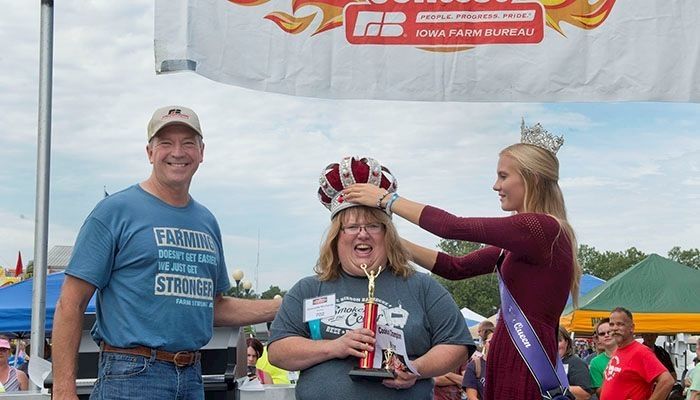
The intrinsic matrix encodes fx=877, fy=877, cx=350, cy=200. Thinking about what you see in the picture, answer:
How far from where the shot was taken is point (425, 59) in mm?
5035

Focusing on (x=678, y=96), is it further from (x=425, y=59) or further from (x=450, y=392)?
(x=450, y=392)

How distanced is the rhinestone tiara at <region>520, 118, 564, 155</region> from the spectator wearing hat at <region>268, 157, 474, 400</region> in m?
0.68

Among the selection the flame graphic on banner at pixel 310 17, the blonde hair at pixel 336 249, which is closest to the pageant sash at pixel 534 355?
the blonde hair at pixel 336 249

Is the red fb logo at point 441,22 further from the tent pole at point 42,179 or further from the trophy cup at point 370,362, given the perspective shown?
the trophy cup at point 370,362

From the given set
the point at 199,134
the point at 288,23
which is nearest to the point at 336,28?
the point at 288,23

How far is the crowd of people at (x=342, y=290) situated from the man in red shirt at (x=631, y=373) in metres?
4.79

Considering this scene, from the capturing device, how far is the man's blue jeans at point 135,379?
3445 mm

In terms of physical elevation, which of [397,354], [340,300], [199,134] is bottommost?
[397,354]

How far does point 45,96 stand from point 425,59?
2.10m

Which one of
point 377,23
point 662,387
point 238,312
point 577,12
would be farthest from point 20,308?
point 577,12

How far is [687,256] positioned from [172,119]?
117 m

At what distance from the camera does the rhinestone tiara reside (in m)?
3.78

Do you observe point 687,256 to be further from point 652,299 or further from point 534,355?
point 534,355

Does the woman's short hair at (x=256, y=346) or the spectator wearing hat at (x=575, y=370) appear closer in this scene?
the spectator wearing hat at (x=575, y=370)
